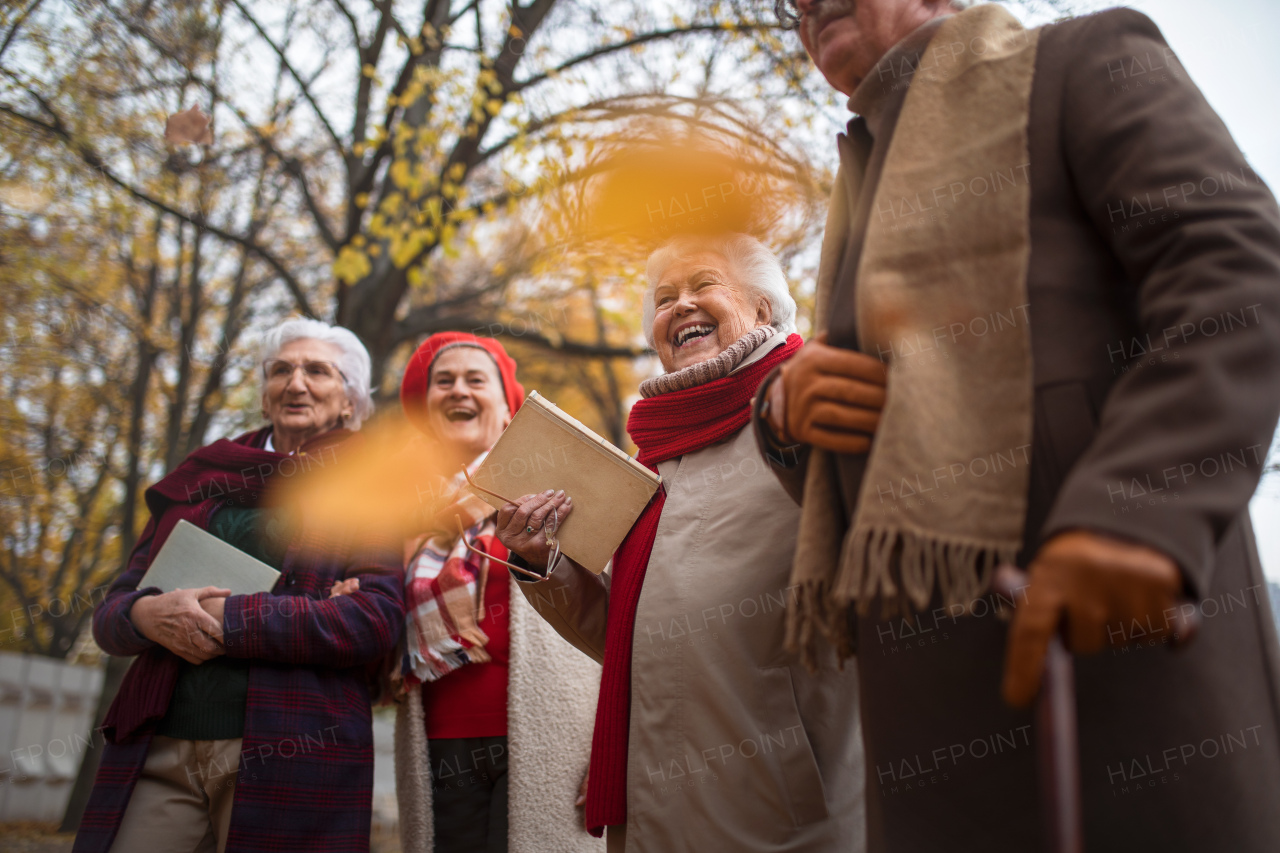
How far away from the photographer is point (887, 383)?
123cm

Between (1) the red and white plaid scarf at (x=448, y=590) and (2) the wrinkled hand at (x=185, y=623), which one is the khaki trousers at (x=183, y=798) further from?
(1) the red and white plaid scarf at (x=448, y=590)

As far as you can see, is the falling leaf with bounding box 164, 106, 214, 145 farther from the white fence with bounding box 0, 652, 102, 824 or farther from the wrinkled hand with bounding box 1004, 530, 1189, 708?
the wrinkled hand with bounding box 1004, 530, 1189, 708

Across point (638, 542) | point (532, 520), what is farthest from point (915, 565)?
point (532, 520)

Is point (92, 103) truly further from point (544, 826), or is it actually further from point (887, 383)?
point (887, 383)

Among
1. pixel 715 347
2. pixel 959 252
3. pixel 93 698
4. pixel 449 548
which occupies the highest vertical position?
pixel 715 347

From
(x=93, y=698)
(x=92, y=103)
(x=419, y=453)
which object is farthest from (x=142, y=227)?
(x=419, y=453)

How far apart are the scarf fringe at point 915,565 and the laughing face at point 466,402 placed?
2.28 metres

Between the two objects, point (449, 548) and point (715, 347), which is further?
point (449, 548)

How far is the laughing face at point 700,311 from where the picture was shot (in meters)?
2.45

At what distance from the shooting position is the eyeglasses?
3.27 meters

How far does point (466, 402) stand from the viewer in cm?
334

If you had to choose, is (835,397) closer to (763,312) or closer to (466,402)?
(763,312)


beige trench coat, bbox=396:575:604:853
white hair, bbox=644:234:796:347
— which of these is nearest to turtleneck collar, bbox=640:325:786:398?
white hair, bbox=644:234:796:347

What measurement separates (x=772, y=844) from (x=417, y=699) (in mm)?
1449
